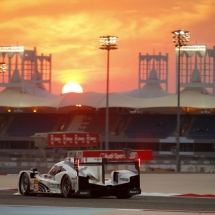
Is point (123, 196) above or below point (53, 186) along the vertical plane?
below

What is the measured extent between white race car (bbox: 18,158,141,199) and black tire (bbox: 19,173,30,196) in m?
0.63

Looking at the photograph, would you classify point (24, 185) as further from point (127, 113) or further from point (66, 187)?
point (127, 113)

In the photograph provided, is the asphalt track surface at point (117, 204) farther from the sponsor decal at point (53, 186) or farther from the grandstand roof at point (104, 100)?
the grandstand roof at point (104, 100)

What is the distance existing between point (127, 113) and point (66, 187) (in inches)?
2845

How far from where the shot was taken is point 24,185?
24.3m

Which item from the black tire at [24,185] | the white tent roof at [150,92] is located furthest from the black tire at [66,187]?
the white tent roof at [150,92]

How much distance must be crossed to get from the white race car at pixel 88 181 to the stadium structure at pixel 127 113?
182ft

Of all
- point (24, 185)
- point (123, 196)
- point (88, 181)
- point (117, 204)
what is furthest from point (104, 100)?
point (117, 204)

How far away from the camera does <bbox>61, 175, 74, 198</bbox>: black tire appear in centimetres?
2222

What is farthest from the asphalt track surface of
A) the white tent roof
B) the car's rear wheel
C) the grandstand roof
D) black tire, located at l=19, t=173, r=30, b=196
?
the white tent roof

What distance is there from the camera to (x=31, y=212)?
1673cm

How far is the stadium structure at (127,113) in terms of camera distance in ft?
285

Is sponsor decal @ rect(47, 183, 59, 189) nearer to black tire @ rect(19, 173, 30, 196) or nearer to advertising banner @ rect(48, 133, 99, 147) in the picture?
black tire @ rect(19, 173, 30, 196)

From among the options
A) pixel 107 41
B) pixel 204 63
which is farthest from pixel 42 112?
pixel 107 41
